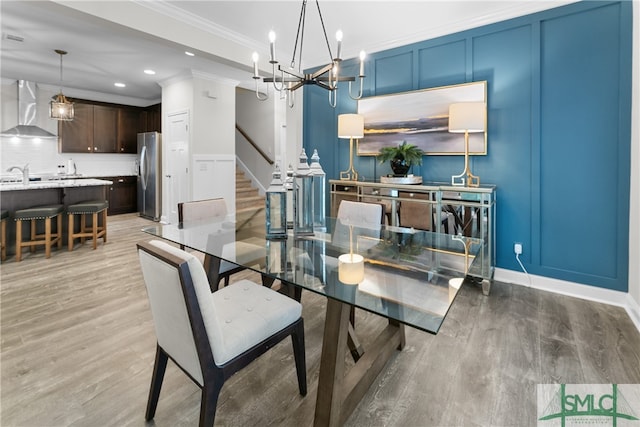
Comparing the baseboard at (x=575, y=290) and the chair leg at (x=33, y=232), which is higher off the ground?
the chair leg at (x=33, y=232)

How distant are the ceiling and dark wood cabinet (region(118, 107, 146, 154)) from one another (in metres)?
2.20

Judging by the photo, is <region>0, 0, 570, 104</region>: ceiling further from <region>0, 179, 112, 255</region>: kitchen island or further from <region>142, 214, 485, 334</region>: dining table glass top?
<region>142, 214, 485, 334</region>: dining table glass top

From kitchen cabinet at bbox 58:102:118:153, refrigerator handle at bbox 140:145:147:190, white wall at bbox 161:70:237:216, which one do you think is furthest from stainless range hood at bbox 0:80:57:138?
white wall at bbox 161:70:237:216

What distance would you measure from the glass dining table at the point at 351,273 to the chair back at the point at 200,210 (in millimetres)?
279

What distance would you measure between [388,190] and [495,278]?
142 cm

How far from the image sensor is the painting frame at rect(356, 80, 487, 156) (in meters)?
3.34

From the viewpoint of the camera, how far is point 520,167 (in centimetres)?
316

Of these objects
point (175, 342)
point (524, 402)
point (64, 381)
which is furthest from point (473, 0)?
point (64, 381)

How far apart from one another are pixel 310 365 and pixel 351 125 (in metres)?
2.73

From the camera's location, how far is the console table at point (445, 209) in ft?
9.86

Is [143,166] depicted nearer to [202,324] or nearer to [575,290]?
[202,324]

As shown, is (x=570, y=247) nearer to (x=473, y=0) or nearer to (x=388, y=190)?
(x=388, y=190)

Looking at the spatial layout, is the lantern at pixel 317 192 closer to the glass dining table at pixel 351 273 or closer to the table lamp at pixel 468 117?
the glass dining table at pixel 351 273

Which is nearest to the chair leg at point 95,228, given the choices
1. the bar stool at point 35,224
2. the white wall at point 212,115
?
the bar stool at point 35,224
